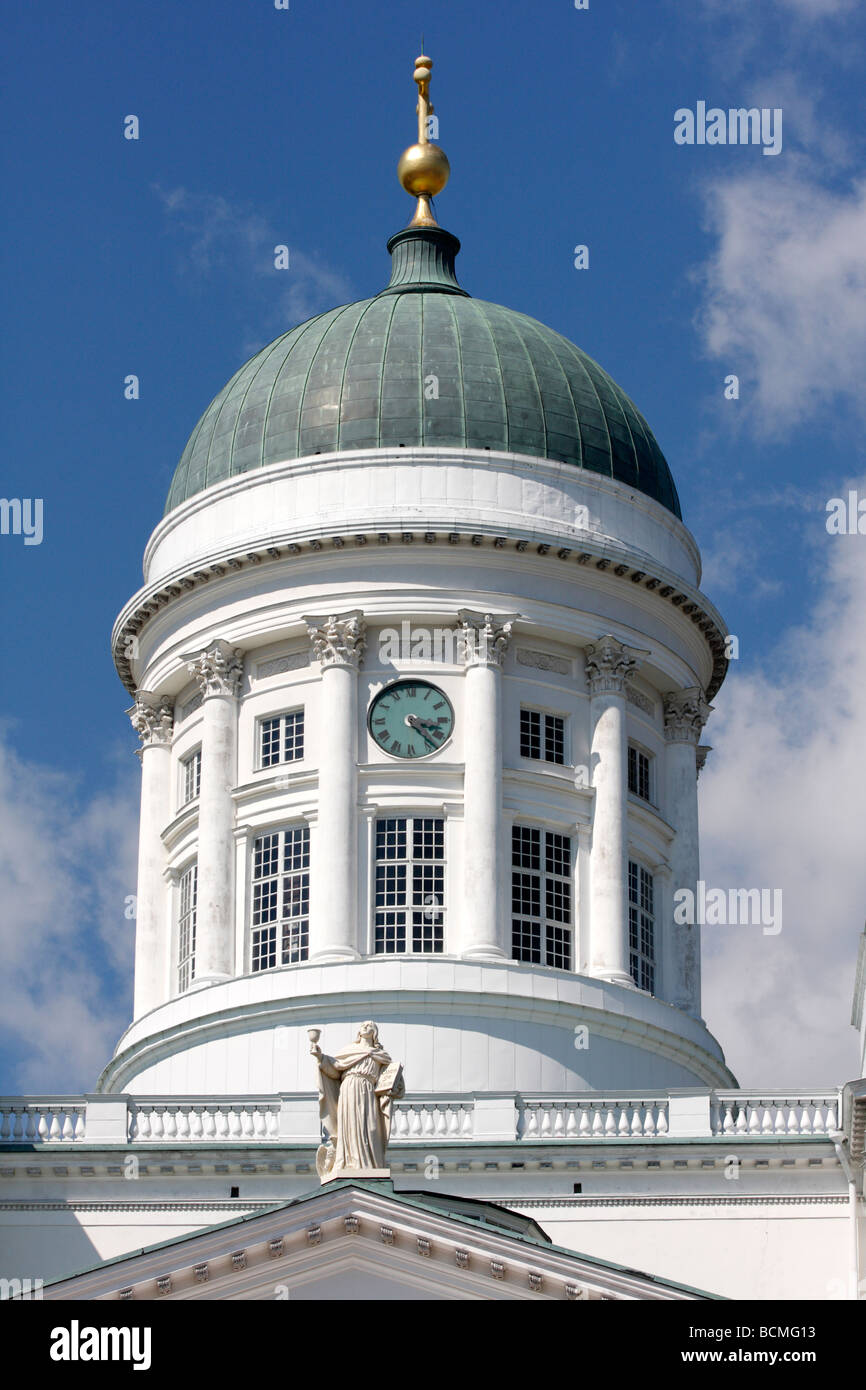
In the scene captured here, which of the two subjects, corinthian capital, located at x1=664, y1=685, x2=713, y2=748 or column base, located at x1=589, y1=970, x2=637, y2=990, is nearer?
column base, located at x1=589, y1=970, x2=637, y2=990

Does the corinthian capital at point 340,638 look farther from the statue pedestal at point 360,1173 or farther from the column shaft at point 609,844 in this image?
the statue pedestal at point 360,1173

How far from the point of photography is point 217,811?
63.2 meters

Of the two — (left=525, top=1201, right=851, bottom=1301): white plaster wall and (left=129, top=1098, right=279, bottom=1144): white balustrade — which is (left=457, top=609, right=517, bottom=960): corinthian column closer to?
(left=129, top=1098, right=279, bottom=1144): white balustrade

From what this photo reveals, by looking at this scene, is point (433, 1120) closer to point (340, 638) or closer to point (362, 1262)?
point (340, 638)

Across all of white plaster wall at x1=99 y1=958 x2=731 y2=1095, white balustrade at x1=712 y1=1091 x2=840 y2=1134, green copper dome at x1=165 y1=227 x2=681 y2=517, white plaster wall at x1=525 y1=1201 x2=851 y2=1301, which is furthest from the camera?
green copper dome at x1=165 y1=227 x2=681 y2=517

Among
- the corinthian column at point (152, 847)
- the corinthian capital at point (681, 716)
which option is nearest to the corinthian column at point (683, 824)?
the corinthian capital at point (681, 716)

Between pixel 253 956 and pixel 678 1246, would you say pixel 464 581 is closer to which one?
pixel 253 956

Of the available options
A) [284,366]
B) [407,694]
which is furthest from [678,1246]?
[284,366]

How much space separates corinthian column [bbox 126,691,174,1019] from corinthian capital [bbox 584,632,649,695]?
8354 mm

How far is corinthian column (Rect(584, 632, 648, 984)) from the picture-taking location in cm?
6166

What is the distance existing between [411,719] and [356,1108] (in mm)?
17535

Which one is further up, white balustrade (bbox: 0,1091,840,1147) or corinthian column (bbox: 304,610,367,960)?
corinthian column (bbox: 304,610,367,960)

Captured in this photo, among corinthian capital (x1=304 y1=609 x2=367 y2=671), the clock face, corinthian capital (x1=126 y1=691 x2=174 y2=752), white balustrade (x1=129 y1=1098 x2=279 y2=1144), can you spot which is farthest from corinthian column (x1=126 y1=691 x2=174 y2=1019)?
white balustrade (x1=129 y1=1098 x2=279 y2=1144)
